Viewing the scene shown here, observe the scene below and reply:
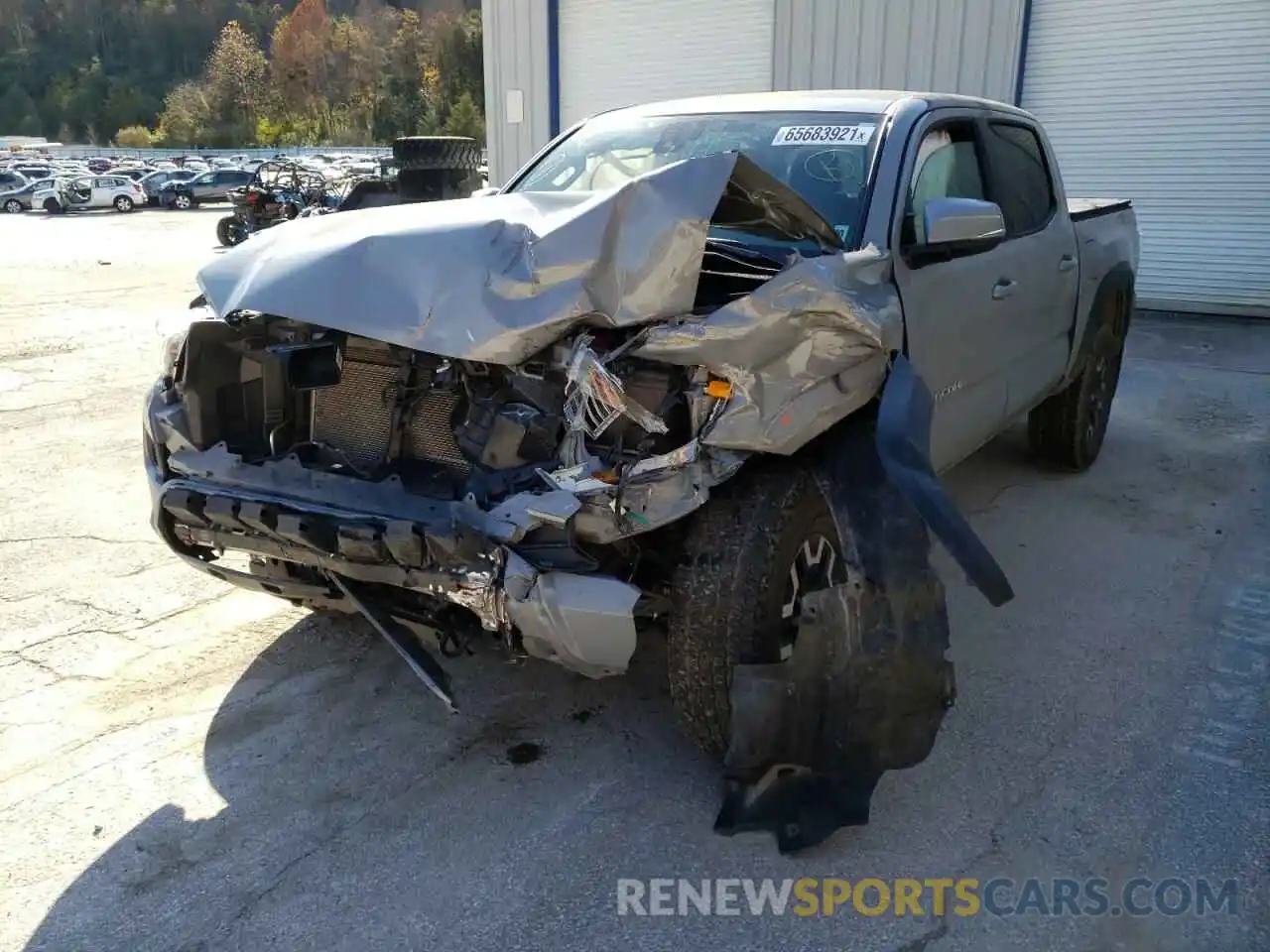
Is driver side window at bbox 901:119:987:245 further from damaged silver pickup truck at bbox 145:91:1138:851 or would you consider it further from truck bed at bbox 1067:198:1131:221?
truck bed at bbox 1067:198:1131:221

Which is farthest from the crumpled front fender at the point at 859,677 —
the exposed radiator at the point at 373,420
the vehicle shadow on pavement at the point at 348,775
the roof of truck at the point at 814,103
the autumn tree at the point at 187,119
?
the autumn tree at the point at 187,119

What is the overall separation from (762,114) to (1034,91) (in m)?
9.59

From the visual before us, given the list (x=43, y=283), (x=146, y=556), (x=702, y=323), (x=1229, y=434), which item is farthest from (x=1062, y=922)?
(x=43, y=283)

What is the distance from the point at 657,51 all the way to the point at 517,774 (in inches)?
514

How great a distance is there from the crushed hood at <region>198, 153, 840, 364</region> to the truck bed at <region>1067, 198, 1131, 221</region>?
10.1ft

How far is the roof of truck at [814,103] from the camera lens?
4.05 m

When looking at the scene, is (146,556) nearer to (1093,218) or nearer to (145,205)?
(1093,218)

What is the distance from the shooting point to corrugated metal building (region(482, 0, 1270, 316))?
37.1 ft

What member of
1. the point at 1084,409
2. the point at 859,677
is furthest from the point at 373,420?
the point at 1084,409

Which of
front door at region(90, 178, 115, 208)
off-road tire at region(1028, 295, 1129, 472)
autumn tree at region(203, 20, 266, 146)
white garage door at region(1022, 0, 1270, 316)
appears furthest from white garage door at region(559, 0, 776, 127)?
autumn tree at region(203, 20, 266, 146)

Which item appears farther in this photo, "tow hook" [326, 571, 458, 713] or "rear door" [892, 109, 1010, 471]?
"rear door" [892, 109, 1010, 471]

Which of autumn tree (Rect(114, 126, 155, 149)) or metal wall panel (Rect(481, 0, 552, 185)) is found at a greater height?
metal wall panel (Rect(481, 0, 552, 185))

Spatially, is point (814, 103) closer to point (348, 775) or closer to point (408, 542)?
point (408, 542)

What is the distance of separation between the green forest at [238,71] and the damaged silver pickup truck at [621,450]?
182 feet
